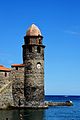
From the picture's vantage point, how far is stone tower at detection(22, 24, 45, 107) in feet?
239

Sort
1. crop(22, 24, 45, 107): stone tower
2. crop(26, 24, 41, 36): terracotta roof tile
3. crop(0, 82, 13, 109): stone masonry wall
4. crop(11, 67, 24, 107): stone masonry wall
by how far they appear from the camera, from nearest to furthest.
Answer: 1. crop(0, 82, 13, 109): stone masonry wall
2. crop(22, 24, 45, 107): stone tower
3. crop(11, 67, 24, 107): stone masonry wall
4. crop(26, 24, 41, 36): terracotta roof tile

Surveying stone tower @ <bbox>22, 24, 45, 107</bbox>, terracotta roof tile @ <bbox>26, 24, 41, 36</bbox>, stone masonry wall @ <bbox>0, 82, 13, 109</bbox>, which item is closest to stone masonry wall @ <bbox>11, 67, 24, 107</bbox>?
stone tower @ <bbox>22, 24, 45, 107</bbox>

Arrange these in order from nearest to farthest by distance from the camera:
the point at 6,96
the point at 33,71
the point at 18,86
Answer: the point at 6,96 < the point at 33,71 < the point at 18,86

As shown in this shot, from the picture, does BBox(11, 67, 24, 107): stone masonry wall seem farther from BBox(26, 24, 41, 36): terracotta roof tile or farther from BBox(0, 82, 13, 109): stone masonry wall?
BBox(26, 24, 41, 36): terracotta roof tile

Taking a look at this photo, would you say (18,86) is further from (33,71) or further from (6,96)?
(33,71)

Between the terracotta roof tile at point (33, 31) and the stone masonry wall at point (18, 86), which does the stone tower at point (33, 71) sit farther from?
the stone masonry wall at point (18, 86)

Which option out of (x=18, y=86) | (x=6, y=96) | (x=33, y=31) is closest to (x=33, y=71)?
(x=18, y=86)

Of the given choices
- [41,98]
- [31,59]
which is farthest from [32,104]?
[31,59]

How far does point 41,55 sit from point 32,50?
1.69 metres

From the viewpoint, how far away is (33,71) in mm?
73000

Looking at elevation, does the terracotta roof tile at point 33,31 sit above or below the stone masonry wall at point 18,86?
above

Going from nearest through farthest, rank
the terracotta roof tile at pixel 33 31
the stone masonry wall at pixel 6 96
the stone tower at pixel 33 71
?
the stone masonry wall at pixel 6 96
the stone tower at pixel 33 71
the terracotta roof tile at pixel 33 31

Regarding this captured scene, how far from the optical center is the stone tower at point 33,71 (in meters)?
72.8

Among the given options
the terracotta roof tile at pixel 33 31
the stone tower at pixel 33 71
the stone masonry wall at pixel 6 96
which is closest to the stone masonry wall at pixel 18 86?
the stone tower at pixel 33 71
